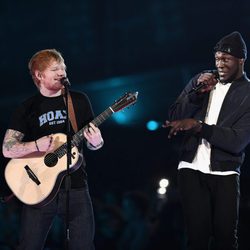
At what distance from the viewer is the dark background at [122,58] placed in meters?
8.00

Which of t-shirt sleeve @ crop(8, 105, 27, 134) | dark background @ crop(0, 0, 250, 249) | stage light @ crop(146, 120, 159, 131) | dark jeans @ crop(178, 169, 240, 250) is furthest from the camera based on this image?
stage light @ crop(146, 120, 159, 131)

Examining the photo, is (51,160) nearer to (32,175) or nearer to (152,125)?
(32,175)

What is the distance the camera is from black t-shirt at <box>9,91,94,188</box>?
4.63 meters

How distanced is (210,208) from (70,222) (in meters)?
1.15

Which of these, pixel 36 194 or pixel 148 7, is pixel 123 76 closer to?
pixel 148 7

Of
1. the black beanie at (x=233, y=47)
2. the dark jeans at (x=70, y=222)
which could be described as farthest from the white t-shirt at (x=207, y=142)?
the dark jeans at (x=70, y=222)

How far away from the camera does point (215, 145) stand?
4324mm

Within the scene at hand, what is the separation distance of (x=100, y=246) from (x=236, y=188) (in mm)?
3614

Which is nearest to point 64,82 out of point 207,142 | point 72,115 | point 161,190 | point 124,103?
point 72,115

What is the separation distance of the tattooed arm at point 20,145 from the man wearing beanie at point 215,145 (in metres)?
1.06

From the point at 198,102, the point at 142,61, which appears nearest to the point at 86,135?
the point at 198,102


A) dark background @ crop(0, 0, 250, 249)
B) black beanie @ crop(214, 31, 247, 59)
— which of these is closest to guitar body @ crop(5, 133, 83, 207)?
black beanie @ crop(214, 31, 247, 59)

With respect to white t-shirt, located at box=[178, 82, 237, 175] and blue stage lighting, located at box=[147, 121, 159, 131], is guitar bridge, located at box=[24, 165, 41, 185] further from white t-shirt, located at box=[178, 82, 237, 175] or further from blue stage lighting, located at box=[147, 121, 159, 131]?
blue stage lighting, located at box=[147, 121, 159, 131]

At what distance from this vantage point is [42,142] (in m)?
4.55
